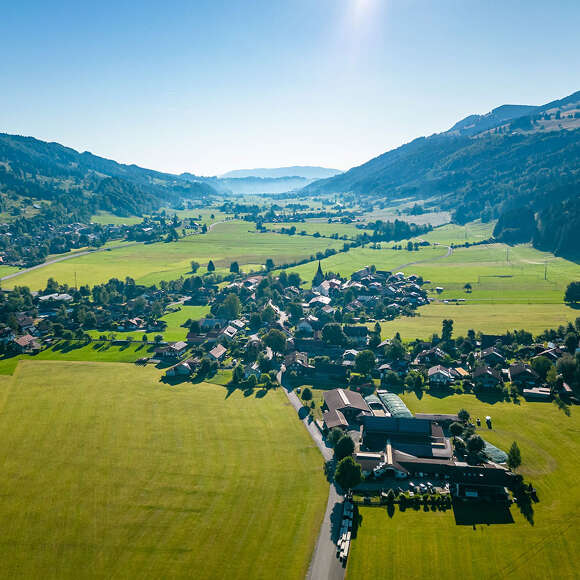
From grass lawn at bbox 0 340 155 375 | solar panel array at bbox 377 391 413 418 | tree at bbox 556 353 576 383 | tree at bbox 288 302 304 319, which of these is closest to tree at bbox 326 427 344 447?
solar panel array at bbox 377 391 413 418

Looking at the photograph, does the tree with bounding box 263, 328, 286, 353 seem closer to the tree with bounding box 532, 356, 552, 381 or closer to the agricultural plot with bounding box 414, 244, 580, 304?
the tree with bounding box 532, 356, 552, 381

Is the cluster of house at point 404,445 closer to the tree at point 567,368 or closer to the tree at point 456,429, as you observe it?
the tree at point 456,429

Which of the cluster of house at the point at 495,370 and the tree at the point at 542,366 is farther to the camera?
the tree at the point at 542,366

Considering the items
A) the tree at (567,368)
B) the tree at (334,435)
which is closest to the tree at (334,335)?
the tree at (334,435)

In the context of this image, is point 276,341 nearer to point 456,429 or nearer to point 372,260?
point 456,429

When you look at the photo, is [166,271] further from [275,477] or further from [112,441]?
[275,477]

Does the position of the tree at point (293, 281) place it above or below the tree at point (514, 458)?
below

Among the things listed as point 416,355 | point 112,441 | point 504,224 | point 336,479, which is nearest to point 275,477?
point 336,479
